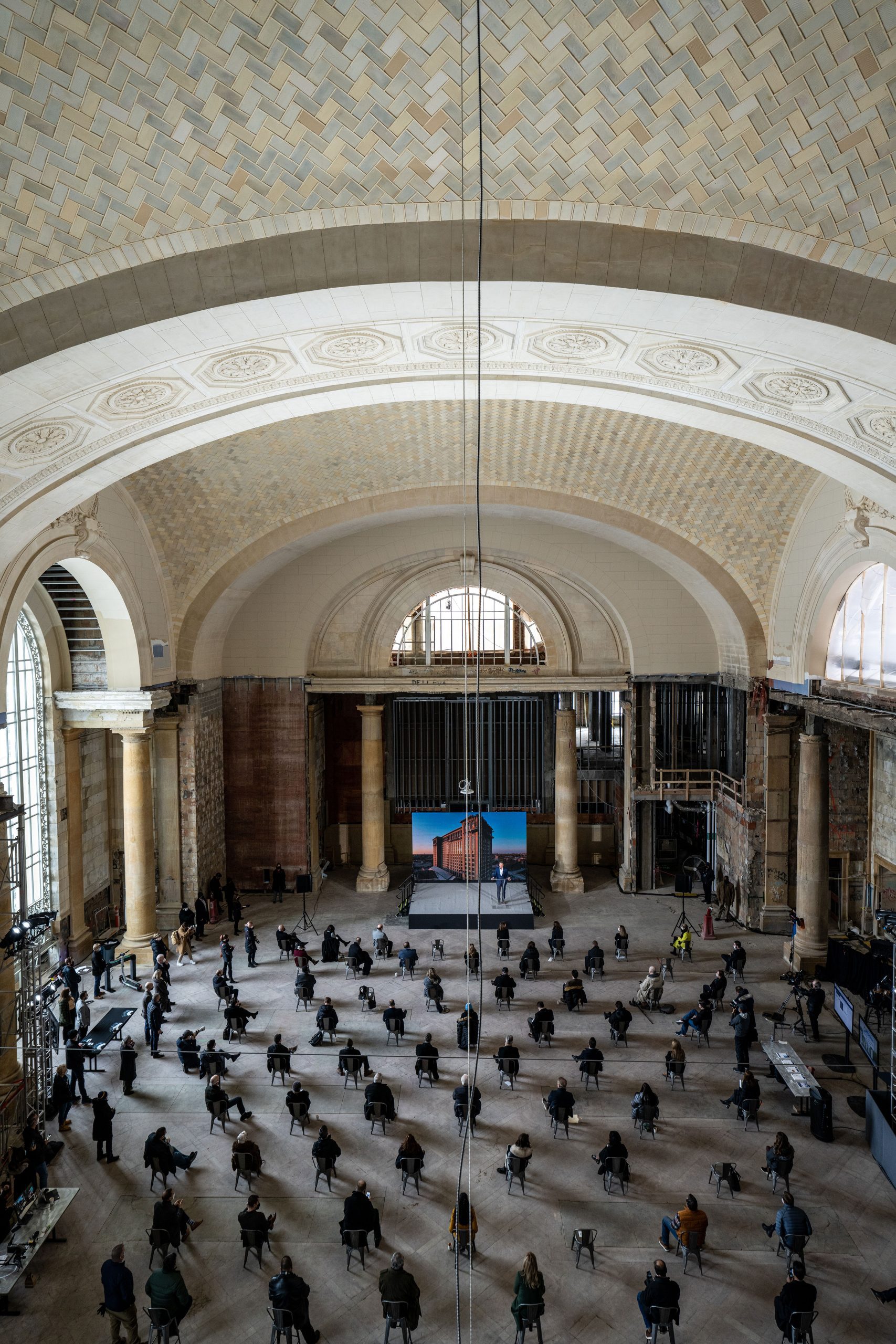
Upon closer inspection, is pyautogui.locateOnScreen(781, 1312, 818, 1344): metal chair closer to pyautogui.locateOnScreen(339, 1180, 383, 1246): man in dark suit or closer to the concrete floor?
the concrete floor

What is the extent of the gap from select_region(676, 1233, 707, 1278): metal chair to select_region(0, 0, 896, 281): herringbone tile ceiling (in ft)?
27.8

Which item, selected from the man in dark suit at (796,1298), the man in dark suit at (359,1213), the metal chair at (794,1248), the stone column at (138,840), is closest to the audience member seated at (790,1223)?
the metal chair at (794,1248)

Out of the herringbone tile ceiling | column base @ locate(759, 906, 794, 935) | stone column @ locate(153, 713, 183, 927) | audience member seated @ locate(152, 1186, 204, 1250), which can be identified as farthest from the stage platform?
the herringbone tile ceiling

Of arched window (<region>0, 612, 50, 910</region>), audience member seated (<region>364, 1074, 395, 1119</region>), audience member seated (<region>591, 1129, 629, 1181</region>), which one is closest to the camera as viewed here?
audience member seated (<region>591, 1129, 629, 1181</region>)

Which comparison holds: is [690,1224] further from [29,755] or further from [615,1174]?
[29,755]

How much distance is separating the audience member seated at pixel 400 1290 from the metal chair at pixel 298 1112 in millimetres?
3423

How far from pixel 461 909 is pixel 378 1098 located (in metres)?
8.97

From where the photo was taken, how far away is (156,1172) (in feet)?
31.4

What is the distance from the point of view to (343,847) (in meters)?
23.4

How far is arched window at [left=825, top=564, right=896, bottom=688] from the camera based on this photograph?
40.9 feet

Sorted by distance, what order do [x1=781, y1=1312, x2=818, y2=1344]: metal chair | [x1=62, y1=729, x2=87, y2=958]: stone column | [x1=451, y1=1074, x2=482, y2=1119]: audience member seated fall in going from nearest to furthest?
[x1=781, y1=1312, x2=818, y2=1344]: metal chair
[x1=451, y1=1074, x2=482, y2=1119]: audience member seated
[x1=62, y1=729, x2=87, y2=958]: stone column

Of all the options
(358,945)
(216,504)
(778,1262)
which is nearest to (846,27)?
(778,1262)

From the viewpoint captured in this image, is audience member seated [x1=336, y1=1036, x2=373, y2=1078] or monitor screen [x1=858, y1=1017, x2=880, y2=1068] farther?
audience member seated [x1=336, y1=1036, x2=373, y2=1078]

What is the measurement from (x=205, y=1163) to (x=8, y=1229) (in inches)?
81.7
